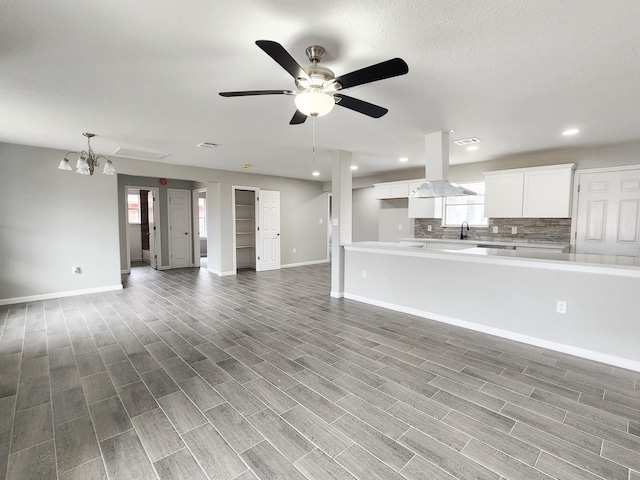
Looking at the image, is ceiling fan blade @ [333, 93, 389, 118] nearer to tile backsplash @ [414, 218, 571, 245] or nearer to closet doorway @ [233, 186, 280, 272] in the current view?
tile backsplash @ [414, 218, 571, 245]

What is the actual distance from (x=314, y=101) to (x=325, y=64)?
0.49 meters

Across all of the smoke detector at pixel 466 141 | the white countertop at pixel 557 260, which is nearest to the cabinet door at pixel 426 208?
the smoke detector at pixel 466 141

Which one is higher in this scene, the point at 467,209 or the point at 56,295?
the point at 467,209

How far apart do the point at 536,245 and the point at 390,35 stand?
4467mm

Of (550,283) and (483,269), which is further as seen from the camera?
(483,269)

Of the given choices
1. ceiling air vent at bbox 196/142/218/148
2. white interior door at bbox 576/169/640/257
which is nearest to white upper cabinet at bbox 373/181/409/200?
white interior door at bbox 576/169/640/257

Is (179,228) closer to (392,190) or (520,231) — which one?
(392,190)

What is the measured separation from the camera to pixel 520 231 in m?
5.42

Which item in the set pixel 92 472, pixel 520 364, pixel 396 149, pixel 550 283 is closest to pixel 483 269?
pixel 550 283

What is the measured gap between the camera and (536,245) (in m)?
4.85

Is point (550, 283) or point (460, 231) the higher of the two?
point (460, 231)

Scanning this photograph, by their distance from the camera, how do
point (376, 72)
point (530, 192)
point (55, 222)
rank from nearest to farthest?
point (376, 72)
point (530, 192)
point (55, 222)

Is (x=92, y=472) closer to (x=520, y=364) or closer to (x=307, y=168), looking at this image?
(x=520, y=364)

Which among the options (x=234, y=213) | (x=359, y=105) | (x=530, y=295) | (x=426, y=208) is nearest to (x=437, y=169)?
(x=530, y=295)
